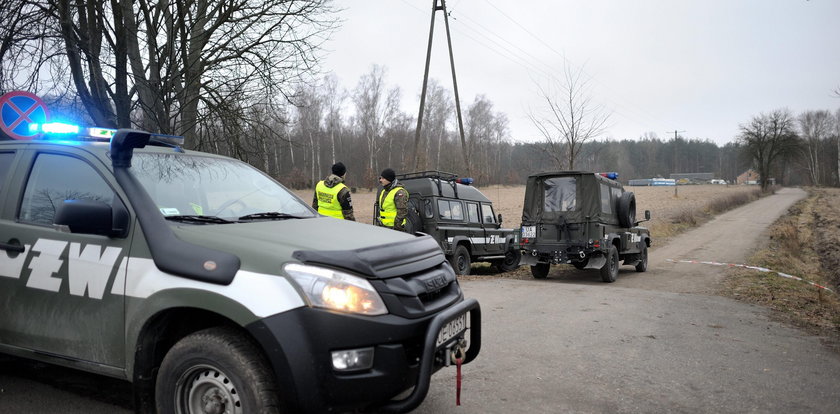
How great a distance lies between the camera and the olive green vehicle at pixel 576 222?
11.2 m

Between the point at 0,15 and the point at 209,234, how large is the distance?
9669mm

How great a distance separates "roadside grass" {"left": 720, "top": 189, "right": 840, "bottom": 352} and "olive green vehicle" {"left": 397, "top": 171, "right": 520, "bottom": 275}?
16.1 ft

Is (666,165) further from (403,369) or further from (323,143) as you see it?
(403,369)

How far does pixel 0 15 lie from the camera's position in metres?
9.52

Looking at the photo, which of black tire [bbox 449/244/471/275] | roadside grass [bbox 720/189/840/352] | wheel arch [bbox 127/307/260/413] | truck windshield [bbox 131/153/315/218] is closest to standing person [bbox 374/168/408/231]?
black tire [bbox 449/244/471/275]

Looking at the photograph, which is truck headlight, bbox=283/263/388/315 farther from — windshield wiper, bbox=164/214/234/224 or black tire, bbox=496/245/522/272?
black tire, bbox=496/245/522/272

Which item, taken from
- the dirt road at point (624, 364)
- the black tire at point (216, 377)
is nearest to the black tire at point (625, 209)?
the dirt road at point (624, 364)

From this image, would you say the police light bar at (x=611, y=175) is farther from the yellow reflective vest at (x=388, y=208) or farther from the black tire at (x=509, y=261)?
the yellow reflective vest at (x=388, y=208)

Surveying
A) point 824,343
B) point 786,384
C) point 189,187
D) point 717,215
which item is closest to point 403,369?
point 189,187

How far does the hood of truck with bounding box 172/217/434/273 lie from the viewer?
272 centimetres

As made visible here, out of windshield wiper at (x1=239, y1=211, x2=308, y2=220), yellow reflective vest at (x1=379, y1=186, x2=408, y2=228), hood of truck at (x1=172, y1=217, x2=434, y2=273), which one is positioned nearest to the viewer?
hood of truck at (x1=172, y1=217, x2=434, y2=273)

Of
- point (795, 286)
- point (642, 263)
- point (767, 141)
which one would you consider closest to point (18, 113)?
point (642, 263)

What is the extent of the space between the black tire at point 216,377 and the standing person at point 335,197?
19.5ft

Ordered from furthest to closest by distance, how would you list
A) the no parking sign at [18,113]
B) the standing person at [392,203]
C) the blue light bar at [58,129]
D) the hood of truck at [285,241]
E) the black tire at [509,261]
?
the black tire at [509,261] < the standing person at [392,203] < the no parking sign at [18,113] < the blue light bar at [58,129] < the hood of truck at [285,241]
